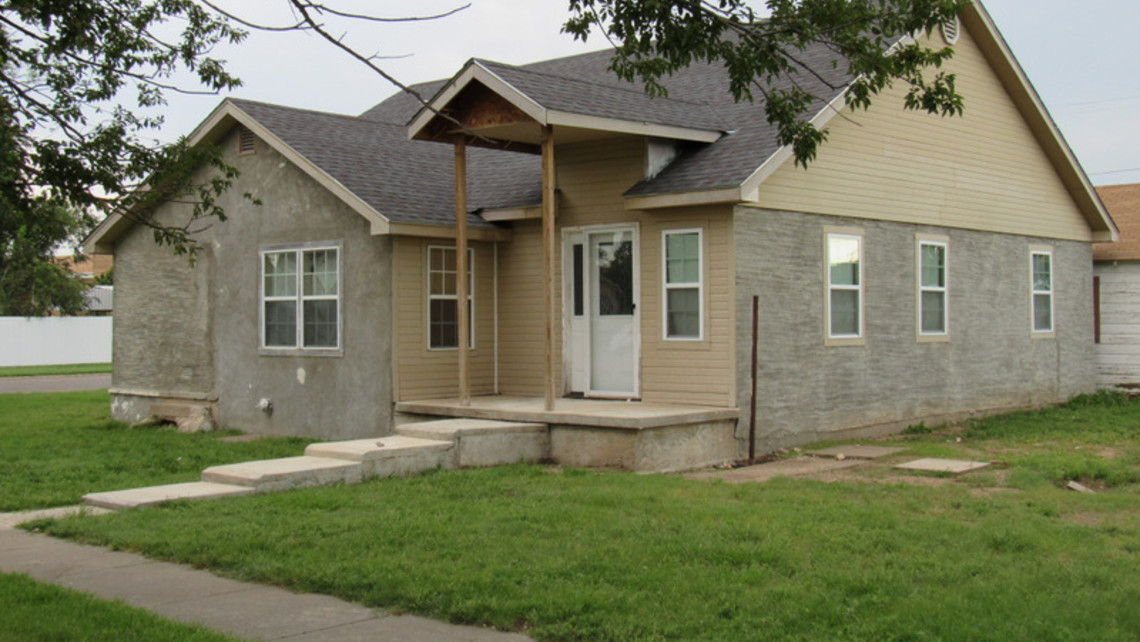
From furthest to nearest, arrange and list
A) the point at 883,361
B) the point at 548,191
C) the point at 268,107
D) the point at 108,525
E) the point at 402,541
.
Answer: the point at 268,107, the point at 883,361, the point at 548,191, the point at 108,525, the point at 402,541

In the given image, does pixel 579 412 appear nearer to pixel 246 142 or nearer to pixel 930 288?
pixel 930 288

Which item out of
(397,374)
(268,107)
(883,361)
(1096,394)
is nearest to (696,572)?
(397,374)

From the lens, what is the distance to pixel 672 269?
1403 centimetres

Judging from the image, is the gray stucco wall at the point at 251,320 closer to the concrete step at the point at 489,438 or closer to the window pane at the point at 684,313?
the concrete step at the point at 489,438

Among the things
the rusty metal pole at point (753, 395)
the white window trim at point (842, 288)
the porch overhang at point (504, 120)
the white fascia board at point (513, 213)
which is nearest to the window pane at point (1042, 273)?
the white window trim at point (842, 288)

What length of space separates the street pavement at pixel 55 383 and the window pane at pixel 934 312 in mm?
19068

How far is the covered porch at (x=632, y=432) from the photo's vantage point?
12461mm

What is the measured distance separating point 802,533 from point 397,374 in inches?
298

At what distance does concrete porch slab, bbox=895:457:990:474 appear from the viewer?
12.1 metres

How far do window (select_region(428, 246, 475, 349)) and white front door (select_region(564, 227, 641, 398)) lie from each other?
158cm

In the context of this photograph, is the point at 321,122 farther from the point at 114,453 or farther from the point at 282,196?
the point at 114,453

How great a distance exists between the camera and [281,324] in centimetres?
1652

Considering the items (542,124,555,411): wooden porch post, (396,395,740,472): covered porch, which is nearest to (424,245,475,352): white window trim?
(396,395,740,472): covered porch

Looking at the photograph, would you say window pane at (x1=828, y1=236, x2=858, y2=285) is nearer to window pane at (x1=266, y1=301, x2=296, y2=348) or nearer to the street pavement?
window pane at (x1=266, y1=301, x2=296, y2=348)
